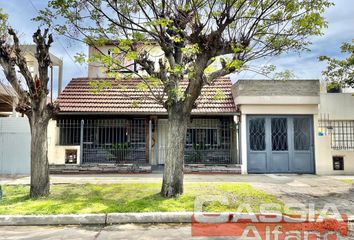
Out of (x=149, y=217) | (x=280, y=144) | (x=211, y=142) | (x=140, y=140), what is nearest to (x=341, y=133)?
(x=280, y=144)

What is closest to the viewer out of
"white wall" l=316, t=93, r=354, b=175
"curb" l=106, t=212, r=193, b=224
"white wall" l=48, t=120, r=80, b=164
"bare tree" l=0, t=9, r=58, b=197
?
"curb" l=106, t=212, r=193, b=224

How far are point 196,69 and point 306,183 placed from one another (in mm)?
6165

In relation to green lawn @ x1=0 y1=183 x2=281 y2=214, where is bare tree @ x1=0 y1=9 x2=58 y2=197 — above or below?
above

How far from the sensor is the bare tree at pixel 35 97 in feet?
25.1

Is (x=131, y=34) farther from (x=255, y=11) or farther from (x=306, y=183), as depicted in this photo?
(x=306, y=183)

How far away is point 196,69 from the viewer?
759 centimetres

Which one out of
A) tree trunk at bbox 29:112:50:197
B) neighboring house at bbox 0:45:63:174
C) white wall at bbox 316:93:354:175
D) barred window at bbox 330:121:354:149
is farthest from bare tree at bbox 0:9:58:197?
barred window at bbox 330:121:354:149

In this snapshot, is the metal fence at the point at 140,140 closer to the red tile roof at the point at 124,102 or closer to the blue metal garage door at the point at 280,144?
the red tile roof at the point at 124,102

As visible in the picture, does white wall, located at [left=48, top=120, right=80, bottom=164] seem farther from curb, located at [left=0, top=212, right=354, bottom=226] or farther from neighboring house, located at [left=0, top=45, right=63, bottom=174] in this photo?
curb, located at [left=0, top=212, right=354, bottom=226]

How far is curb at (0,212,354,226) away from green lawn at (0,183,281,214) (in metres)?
0.23

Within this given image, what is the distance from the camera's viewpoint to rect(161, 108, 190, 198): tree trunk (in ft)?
25.5

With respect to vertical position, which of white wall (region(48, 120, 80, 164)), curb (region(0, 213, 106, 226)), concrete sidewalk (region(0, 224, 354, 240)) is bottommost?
concrete sidewalk (region(0, 224, 354, 240))

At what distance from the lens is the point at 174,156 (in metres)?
7.79

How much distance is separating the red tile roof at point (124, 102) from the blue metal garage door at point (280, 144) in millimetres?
1545
